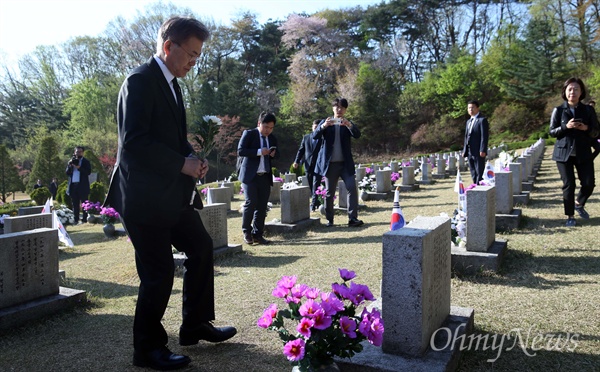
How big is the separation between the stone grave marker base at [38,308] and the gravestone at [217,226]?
74.5 inches

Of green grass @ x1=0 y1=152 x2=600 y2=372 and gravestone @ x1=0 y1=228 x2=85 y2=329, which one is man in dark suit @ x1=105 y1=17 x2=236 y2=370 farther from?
gravestone @ x1=0 y1=228 x2=85 y2=329

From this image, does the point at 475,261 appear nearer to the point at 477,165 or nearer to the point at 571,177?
the point at 571,177

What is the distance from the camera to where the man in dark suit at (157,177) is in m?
2.40

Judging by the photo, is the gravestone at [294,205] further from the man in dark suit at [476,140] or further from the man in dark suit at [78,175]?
the man in dark suit at [78,175]

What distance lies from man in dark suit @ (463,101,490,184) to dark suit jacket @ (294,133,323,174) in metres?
2.68

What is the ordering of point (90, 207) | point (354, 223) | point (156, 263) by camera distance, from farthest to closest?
point (90, 207) → point (354, 223) → point (156, 263)

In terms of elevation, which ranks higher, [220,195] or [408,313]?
[220,195]

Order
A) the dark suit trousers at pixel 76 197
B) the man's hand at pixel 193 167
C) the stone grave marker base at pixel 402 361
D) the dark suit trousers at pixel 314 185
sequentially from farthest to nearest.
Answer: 1. the dark suit trousers at pixel 76 197
2. the dark suit trousers at pixel 314 185
3. the man's hand at pixel 193 167
4. the stone grave marker base at pixel 402 361

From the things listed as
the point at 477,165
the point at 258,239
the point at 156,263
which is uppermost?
the point at 477,165

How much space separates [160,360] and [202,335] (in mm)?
365

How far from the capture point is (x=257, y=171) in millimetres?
6469

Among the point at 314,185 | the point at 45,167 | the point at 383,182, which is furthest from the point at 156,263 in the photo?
the point at 45,167

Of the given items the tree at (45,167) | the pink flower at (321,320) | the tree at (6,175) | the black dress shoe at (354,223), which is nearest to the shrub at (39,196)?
the tree at (6,175)

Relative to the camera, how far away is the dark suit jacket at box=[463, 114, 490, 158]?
7.82m
